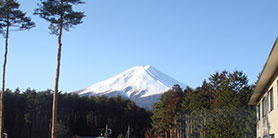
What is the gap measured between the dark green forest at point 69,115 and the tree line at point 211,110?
6638mm

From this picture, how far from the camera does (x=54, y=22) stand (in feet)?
67.2

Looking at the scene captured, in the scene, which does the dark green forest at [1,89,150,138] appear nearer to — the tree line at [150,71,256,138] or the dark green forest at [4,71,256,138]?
the dark green forest at [4,71,256,138]

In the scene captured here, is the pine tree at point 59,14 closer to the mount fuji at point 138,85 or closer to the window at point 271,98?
the window at point 271,98

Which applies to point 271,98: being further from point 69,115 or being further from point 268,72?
Result: point 69,115

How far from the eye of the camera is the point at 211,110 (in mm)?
38438

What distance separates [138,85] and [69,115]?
117 metres

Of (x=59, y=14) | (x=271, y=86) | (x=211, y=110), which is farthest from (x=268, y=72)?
(x=211, y=110)

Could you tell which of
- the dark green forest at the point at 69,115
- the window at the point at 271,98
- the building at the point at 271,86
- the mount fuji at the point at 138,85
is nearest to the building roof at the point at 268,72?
the building at the point at 271,86

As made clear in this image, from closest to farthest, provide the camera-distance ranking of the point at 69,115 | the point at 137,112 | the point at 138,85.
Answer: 1. the point at 69,115
2. the point at 137,112
3. the point at 138,85

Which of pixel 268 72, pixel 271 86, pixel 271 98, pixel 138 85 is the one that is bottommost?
pixel 271 98

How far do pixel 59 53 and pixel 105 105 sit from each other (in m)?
42.4

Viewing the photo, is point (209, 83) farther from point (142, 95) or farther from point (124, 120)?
point (142, 95)

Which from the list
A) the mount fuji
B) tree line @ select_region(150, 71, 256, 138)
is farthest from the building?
the mount fuji

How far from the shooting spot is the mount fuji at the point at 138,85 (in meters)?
160
